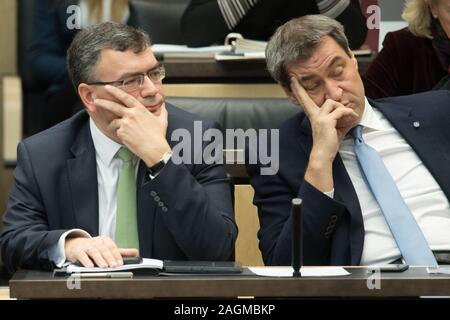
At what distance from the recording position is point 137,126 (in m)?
2.22

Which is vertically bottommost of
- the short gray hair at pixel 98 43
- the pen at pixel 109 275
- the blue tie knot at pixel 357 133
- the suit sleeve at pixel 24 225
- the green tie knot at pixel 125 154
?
the pen at pixel 109 275

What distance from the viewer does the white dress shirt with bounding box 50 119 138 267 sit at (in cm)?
226

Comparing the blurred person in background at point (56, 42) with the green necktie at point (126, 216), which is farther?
the blurred person in background at point (56, 42)

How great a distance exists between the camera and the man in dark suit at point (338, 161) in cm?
221

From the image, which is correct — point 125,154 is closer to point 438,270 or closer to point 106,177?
point 106,177

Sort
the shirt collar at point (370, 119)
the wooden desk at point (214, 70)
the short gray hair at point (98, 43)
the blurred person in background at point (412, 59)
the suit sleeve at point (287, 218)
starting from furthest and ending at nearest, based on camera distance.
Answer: the wooden desk at point (214, 70), the blurred person in background at point (412, 59), the shirt collar at point (370, 119), the short gray hair at point (98, 43), the suit sleeve at point (287, 218)

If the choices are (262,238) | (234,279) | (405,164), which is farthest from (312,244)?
(234,279)

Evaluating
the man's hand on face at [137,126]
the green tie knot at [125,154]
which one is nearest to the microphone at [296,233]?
the man's hand on face at [137,126]

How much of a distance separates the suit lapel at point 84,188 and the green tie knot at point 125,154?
0.06 m

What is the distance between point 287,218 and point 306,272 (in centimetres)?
43

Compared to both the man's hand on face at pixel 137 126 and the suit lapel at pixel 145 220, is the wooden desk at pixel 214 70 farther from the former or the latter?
the suit lapel at pixel 145 220
